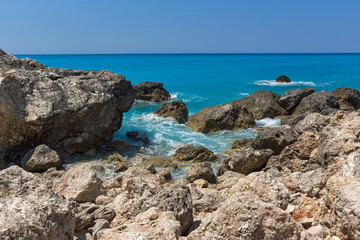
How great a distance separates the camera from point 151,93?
3173cm

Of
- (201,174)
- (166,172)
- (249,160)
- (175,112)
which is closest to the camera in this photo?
(201,174)

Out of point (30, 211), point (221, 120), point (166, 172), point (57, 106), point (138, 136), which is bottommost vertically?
point (138, 136)

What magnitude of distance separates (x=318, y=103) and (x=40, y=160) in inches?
649

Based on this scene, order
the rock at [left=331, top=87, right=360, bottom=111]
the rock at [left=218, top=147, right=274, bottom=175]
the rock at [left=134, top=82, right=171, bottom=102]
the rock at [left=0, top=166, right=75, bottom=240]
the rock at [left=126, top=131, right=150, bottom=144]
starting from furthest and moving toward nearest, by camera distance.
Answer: the rock at [left=134, top=82, right=171, bottom=102] < the rock at [left=331, top=87, right=360, bottom=111] < the rock at [left=126, top=131, right=150, bottom=144] < the rock at [left=218, top=147, right=274, bottom=175] < the rock at [left=0, top=166, right=75, bottom=240]

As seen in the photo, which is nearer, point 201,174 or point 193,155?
point 201,174

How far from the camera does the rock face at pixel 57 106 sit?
12.7 meters

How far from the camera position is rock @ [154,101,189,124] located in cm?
2113

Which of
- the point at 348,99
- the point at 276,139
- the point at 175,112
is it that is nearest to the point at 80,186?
the point at 276,139

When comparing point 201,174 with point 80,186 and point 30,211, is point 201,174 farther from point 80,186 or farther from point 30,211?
point 30,211

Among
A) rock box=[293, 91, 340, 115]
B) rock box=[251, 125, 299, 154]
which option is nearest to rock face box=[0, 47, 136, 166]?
rock box=[251, 125, 299, 154]

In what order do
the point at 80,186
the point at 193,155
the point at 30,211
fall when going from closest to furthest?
the point at 30,211, the point at 80,186, the point at 193,155

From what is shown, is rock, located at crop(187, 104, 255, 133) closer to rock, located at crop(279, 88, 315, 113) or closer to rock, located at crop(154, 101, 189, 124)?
rock, located at crop(154, 101, 189, 124)

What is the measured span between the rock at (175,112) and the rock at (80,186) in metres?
12.7

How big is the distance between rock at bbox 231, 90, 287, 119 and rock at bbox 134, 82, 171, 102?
1064 cm
